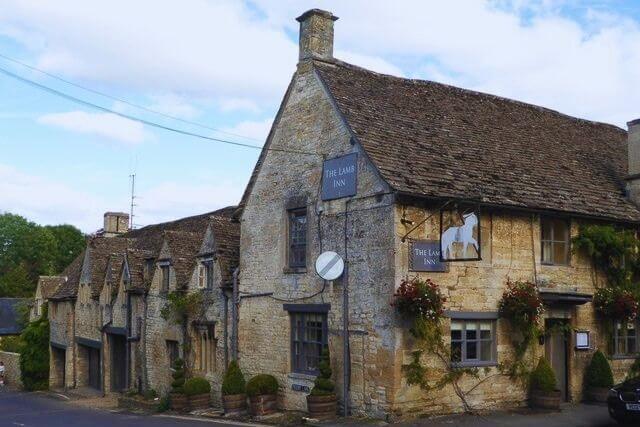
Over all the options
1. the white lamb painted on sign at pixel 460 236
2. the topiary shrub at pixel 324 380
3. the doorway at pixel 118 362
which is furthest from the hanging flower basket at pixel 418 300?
the doorway at pixel 118 362

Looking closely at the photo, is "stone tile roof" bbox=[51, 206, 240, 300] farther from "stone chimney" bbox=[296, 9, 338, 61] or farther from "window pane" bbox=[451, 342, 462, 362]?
"window pane" bbox=[451, 342, 462, 362]

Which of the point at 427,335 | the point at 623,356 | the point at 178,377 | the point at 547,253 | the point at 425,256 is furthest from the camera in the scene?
the point at 178,377

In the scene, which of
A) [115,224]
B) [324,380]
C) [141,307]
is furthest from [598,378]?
[115,224]

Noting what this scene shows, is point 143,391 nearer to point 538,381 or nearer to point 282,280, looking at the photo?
point 282,280

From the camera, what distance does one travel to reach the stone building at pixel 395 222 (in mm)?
17984

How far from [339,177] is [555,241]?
19.6ft

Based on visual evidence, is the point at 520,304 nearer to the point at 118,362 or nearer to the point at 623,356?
the point at 623,356

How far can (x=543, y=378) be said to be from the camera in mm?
19047

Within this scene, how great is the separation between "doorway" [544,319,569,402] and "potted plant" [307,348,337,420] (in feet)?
19.1

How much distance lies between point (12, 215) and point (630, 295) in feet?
280

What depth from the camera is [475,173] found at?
768 inches

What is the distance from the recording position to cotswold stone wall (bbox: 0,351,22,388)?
143 ft

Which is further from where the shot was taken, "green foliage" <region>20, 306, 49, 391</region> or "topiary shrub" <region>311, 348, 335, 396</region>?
"green foliage" <region>20, 306, 49, 391</region>

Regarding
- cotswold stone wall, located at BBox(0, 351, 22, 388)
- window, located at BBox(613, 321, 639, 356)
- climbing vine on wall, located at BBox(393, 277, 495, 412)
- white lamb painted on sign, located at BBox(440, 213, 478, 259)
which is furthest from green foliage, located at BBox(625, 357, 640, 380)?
cotswold stone wall, located at BBox(0, 351, 22, 388)
